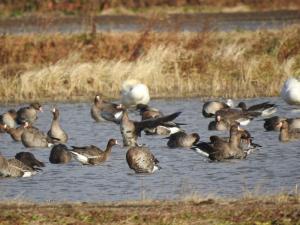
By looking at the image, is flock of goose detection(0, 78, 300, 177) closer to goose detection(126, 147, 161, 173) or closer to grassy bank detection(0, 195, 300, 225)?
goose detection(126, 147, 161, 173)

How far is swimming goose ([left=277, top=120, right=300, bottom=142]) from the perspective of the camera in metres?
19.4

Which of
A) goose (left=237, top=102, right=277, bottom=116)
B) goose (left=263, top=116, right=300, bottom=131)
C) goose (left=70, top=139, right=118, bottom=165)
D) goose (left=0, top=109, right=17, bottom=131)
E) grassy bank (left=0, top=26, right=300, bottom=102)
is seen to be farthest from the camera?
grassy bank (left=0, top=26, right=300, bottom=102)

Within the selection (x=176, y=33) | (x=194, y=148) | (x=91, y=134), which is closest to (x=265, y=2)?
(x=176, y=33)

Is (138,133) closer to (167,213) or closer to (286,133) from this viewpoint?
(286,133)

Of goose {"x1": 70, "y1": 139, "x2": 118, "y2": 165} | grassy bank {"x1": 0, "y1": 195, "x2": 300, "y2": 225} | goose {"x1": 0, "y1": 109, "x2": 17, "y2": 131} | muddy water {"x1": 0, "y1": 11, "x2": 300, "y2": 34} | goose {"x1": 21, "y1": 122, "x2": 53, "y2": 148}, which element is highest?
grassy bank {"x1": 0, "y1": 195, "x2": 300, "y2": 225}

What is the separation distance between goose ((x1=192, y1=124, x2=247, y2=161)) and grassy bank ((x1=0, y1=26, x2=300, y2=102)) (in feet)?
27.8

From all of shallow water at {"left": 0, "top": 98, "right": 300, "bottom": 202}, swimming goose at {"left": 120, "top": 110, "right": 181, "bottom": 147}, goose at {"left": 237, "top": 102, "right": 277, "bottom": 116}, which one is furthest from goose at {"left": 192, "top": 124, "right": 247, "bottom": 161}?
goose at {"left": 237, "top": 102, "right": 277, "bottom": 116}

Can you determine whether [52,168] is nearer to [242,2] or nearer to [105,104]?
[105,104]

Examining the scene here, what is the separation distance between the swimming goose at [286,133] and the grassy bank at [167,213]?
7.23 metres

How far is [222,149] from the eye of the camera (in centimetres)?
1717

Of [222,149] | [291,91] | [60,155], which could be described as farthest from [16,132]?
[291,91]

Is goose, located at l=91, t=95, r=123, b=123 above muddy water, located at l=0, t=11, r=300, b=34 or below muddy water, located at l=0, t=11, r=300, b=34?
above

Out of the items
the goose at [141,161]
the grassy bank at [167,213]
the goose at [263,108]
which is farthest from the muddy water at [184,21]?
the grassy bank at [167,213]

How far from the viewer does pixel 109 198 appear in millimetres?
13844
